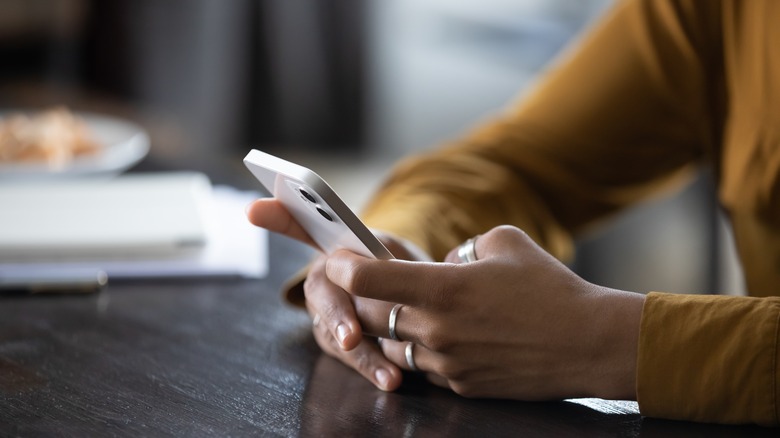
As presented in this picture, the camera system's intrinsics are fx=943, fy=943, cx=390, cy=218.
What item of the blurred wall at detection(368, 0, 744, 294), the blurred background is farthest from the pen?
the blurred background

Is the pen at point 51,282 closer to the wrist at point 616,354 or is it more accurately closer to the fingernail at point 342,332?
the fingernail at point 342,332

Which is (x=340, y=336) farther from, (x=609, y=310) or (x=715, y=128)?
(x=715, y=128)

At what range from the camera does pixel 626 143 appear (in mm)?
1149

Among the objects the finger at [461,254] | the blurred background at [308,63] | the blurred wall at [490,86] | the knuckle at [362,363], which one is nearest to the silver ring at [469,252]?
the finger at [461,254]

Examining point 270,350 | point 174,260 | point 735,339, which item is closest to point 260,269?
point 174,260

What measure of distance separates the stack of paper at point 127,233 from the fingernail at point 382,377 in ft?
0.97

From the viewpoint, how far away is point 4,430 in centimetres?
60

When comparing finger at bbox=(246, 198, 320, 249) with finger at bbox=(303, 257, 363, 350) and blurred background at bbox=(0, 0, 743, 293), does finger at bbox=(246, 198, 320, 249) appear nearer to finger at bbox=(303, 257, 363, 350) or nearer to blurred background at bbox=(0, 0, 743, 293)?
finger at bbox=(303, 257, 363, 350)

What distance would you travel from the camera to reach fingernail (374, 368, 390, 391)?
67 cm

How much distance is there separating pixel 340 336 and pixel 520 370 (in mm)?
129

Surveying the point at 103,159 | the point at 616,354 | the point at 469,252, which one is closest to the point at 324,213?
the point at 469,252

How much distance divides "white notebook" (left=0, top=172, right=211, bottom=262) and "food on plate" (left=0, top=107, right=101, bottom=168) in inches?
5.2

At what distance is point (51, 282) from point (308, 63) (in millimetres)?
2941

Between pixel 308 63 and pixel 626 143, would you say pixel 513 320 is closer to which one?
pixel 626 143
